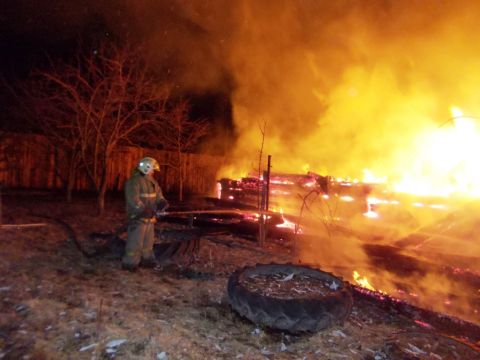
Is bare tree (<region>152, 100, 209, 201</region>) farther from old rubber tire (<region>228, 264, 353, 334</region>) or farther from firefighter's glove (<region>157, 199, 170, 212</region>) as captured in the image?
old rubber tire (<region>228, 264, 353, 334</region>)

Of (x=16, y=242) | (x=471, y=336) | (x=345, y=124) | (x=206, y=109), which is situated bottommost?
(x=471, y=336)

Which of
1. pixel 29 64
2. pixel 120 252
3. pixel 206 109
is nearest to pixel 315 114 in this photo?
pixel 206 109

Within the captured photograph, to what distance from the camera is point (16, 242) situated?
6586mm

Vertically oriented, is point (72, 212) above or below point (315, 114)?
below

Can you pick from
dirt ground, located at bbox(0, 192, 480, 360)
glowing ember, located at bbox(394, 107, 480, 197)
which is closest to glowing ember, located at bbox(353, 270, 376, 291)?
dirt ground, located at bbox(0, 192, 480, 360)

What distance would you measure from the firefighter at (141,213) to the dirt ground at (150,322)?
28cm

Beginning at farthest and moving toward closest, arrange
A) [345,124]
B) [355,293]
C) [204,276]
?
[345,124] → [204,276] → [355,293]

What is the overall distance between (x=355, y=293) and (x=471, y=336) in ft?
4.92

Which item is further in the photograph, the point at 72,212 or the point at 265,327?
the point at 72,212

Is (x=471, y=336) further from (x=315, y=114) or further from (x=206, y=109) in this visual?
(x=206, y=109)

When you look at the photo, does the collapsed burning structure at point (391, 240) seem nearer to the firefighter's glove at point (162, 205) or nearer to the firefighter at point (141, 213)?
the firefighter's glove at point (162, 205)

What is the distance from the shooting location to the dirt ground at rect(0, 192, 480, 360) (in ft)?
11.0

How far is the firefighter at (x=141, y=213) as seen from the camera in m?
5.81

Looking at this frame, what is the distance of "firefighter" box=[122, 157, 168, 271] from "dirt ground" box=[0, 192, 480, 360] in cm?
28
